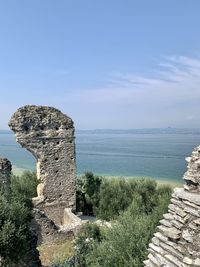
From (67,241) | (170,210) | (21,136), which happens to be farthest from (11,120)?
(170,210)

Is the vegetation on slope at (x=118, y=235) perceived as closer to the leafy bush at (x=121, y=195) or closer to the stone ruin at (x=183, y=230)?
the leafy bush at (x=121, y=195)

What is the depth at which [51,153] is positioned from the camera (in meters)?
24.9

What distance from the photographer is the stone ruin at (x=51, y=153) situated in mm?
24453

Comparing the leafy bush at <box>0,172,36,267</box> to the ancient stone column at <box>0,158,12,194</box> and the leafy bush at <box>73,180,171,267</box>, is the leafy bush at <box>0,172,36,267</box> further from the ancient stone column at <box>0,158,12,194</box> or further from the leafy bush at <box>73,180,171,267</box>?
the ancient stone column at <box>0,158,12,194</box>

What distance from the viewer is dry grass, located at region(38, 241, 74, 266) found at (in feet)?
61.4

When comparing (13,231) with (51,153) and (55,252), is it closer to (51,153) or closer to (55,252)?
(55,252)

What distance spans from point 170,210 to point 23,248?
8320 millimetres

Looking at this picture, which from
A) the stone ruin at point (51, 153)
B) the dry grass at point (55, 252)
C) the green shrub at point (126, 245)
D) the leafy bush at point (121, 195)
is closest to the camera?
the green shrub at point (126, 245)

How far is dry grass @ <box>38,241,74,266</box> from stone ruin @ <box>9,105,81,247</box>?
2898mm

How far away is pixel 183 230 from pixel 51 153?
17846mm

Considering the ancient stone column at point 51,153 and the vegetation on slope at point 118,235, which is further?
the ancient stone column at point 51,153

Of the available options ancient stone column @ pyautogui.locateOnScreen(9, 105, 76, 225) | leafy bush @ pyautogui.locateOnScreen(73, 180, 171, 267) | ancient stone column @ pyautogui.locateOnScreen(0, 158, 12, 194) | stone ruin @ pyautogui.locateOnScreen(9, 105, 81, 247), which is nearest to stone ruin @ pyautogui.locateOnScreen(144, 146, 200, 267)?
leafy bush @ pyautogui.locateOnScreen(73, 180, 171, 267)

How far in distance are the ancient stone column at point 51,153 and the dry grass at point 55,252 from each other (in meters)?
3.77

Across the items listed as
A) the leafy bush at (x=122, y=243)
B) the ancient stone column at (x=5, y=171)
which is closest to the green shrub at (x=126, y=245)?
the leafy bush at (x=122, y=243)
